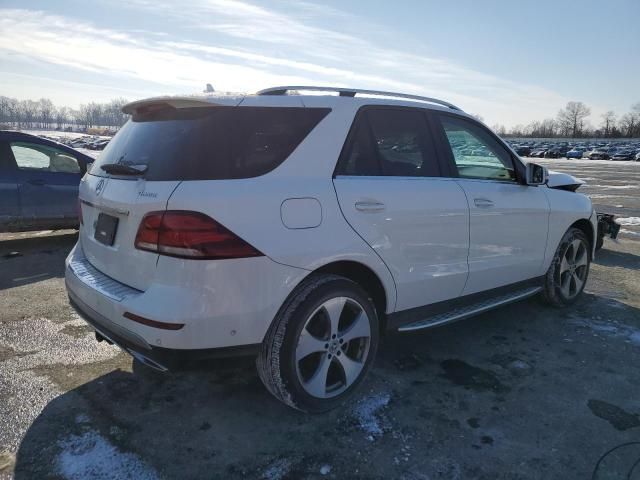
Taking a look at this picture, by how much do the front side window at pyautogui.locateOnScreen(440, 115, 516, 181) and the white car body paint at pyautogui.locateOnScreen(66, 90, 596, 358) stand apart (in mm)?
113

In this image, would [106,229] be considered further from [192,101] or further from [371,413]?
[371,413]

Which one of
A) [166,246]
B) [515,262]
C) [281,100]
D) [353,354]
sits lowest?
[353,354]

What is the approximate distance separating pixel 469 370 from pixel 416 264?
92cm

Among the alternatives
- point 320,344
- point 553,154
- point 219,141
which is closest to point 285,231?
point 219,141

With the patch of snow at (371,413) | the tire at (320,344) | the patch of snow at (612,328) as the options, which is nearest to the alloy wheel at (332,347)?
the tire at (320,344)

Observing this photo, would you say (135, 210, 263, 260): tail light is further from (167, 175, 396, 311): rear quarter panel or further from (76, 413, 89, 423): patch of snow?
(76, 413, 89, 423): patch of snow

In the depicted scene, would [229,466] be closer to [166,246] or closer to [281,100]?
[166,246]

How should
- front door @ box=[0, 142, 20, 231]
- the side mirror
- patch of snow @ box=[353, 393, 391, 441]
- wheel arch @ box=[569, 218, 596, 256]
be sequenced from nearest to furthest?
1. patch of snow @ box=[353, 393, 391, 441]
2. the side mirror
3. wheel arch @ box=[569, 218, 596, 256]
4. front door @ box=[0, 142, 20, 231]

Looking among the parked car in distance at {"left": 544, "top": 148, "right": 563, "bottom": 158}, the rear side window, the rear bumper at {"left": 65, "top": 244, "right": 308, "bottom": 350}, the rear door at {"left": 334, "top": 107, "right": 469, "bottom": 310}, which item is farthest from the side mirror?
the parked car in distance at {"left": 544, "top": 148, "right": 563, "bottom": 158}

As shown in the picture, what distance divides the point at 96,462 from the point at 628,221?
11344 mm

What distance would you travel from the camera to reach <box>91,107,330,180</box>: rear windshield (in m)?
2.51

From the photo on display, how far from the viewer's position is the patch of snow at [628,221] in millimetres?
10289

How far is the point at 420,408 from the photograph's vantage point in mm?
2980

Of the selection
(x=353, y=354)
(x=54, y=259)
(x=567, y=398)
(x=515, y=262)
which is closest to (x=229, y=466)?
(x=353, y=354)
